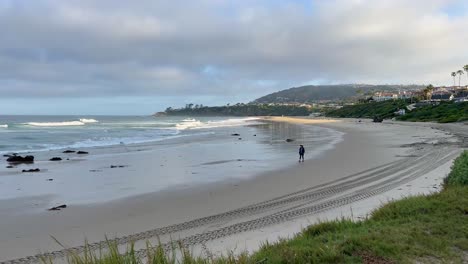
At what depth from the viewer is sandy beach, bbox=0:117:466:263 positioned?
333 inches

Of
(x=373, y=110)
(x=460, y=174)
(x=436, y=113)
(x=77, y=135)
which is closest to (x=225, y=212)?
(x=460, y=174)

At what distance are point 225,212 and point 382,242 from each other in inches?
233

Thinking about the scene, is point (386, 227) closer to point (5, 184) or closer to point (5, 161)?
point (5, 184)

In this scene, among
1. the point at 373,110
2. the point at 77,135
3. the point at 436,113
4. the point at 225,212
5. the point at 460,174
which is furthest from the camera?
the point at 373,110

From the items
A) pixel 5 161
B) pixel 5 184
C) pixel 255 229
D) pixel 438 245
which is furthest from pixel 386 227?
pixel 5 161

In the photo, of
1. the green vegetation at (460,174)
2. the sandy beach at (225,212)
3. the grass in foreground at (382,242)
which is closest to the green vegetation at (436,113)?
the sandy beach at (225,212)

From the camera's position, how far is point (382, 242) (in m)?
5.46

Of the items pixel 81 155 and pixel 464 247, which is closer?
pixel 464 247

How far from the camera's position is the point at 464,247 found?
5473 millimetres

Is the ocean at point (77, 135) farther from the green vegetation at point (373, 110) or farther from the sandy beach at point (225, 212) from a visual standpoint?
the green vegetation at point (373, 110)

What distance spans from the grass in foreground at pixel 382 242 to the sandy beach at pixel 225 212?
4.97ft

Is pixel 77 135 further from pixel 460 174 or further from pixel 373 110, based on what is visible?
pixel 373 110

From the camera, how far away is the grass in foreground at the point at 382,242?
4579mm

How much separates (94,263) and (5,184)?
1512 cm
